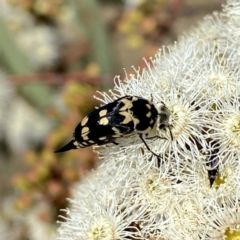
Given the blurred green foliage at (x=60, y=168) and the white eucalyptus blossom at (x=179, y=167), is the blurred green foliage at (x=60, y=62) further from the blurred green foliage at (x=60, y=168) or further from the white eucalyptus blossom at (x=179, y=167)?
the white eucalyptus blossom at (x=179, y=167)

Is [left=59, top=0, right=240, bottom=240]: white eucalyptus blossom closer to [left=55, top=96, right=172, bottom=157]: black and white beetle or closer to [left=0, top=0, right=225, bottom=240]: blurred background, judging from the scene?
[left=55, top=96, right=172, bottom=157]: black and white beetle

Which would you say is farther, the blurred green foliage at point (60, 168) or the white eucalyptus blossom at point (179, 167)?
the blurred green foliage at point (60, 168)

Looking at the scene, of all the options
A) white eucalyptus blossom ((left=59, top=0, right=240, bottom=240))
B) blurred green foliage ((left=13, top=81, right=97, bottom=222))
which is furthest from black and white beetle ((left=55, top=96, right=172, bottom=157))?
blurred green foliage ((left=13, top=81, right=97, bottom=222))

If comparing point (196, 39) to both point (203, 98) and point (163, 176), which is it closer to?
point (203, 98)

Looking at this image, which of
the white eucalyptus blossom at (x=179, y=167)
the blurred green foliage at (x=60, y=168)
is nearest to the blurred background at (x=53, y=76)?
the blurred green foliage at (x=60, y=168)

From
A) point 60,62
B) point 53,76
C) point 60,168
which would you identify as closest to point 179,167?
point 60,168

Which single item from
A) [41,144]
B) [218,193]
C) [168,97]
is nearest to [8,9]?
[41,144]

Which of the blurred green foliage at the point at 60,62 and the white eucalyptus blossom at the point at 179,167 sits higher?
the blurred green foliage at the point at 60,62
